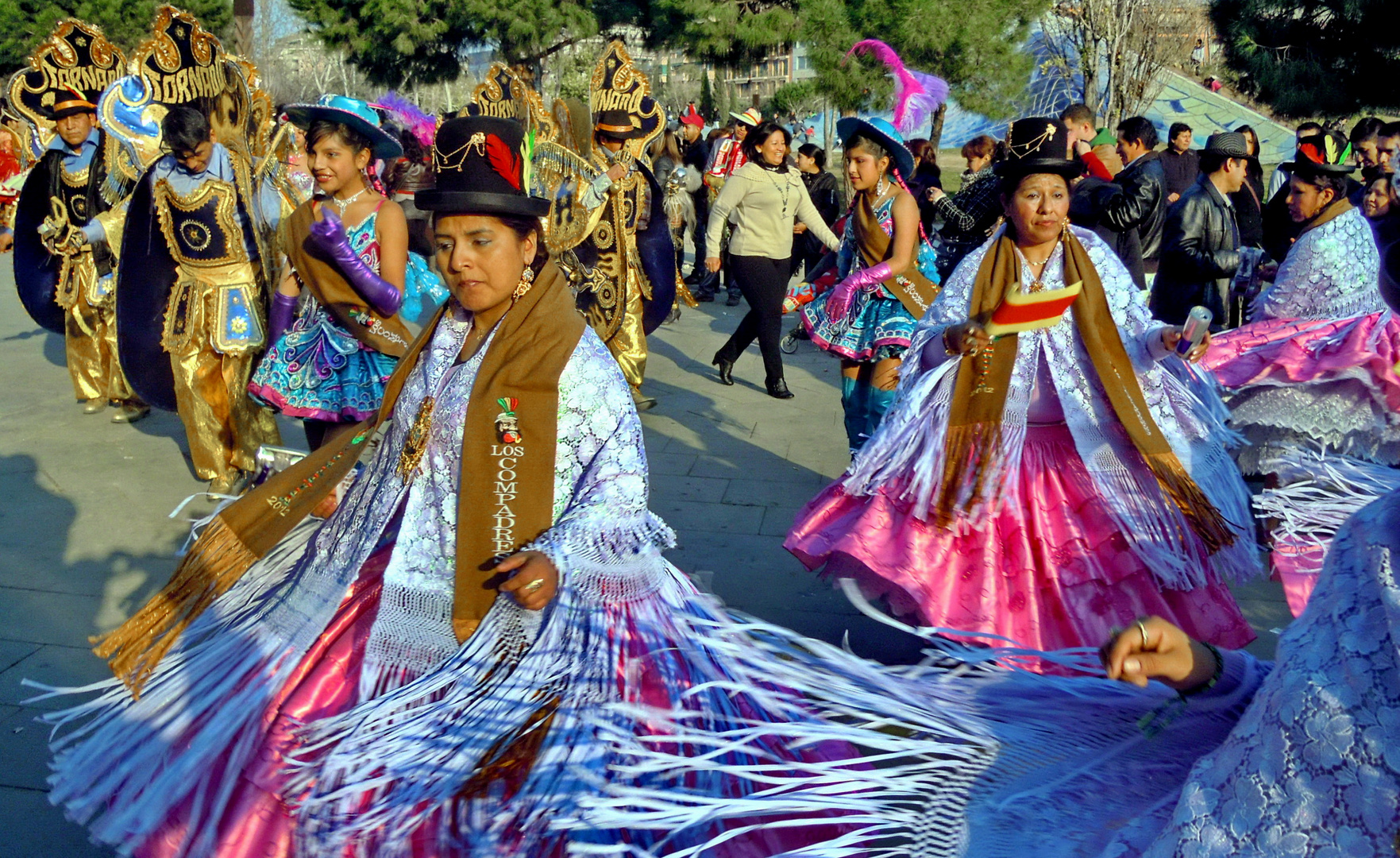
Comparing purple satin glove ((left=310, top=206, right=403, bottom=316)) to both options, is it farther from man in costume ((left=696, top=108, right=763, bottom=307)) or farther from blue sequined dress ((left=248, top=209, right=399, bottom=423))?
man in costume ((left=696, top=108, right=763, bottom=307))

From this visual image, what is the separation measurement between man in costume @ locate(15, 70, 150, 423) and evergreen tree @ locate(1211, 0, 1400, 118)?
1745 centimetres

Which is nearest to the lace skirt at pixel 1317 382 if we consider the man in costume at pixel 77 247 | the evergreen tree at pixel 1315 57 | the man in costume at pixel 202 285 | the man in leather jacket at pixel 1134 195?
the man in leather jacket at pixel 1134 195

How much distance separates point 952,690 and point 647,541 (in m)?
0.82

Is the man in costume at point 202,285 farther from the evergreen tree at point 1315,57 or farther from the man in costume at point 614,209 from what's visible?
the evergreen tree at point 1315,57

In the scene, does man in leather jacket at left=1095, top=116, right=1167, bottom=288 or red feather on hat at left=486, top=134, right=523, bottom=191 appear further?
man in leather jacket at left=1095, top=116, right=1167, bottom=288

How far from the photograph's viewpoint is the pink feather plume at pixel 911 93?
237 inches

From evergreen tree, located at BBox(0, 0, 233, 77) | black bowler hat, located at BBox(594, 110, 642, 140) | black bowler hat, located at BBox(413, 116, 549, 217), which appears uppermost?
evergreen tree, located at BBox(0, 0, 233, 77)

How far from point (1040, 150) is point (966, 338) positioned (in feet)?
2.24

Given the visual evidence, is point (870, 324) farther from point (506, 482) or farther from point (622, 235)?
point (506, 482)

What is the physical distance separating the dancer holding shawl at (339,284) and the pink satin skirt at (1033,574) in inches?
81.1

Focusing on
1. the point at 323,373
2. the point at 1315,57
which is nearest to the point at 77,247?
the point at 323,373

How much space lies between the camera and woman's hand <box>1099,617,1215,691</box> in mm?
1518

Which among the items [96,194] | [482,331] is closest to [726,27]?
[96,194]

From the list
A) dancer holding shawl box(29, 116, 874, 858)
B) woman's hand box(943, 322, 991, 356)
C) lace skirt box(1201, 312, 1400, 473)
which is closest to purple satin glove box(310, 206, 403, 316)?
dancer holding shawl box(29, 116, 874, 858)
